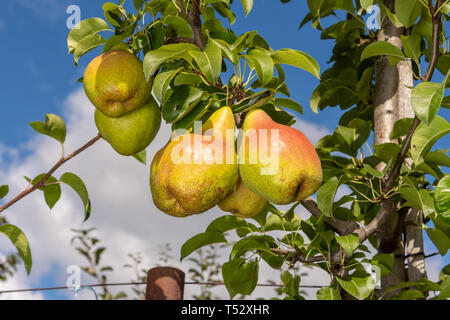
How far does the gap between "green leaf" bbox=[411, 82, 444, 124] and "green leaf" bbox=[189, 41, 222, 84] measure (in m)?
0.37

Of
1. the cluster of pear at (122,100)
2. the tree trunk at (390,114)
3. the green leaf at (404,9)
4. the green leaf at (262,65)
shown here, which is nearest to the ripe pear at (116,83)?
the cluster of pear at (122,100)

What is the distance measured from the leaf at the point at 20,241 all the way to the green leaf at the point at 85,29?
47 centimetres

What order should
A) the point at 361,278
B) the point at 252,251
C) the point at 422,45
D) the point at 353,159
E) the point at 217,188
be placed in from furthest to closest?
the point at 422,45 → the point at 353,159 → the point at 252,251 → the point at 361,278 → the point at 217,188

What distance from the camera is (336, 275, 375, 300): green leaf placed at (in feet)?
3.94

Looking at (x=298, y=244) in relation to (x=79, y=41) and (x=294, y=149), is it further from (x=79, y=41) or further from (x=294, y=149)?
(x=79, y=41)

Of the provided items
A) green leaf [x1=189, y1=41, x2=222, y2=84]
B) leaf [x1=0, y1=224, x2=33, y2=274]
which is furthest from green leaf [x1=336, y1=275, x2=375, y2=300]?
leaf [x1=0, y1=224, x2=33, y2=274]

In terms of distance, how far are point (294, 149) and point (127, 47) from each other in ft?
1.51

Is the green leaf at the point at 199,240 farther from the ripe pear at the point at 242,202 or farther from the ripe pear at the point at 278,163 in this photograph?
the ripe pear at the point at 278,163

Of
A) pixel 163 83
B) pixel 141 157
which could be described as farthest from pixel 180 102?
pixel 141 157

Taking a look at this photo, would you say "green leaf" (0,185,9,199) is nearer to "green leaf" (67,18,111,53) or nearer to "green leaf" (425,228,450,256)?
"green leaf" (67,18,111,53)

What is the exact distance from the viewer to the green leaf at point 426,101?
0.87 meters

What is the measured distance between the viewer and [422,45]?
5.76 ft

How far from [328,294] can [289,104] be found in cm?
55
